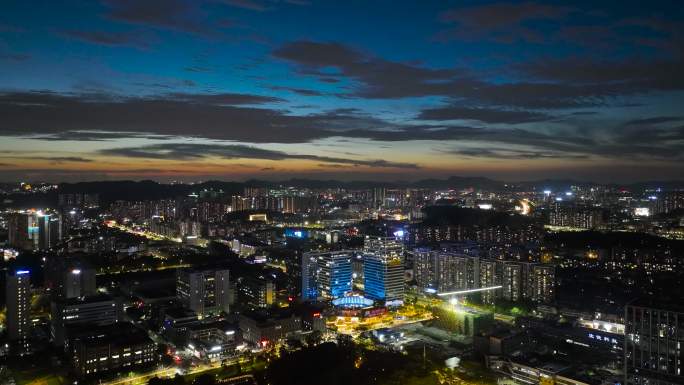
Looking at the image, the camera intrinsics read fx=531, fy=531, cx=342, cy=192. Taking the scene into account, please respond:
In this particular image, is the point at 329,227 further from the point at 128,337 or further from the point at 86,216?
the point at 128,337

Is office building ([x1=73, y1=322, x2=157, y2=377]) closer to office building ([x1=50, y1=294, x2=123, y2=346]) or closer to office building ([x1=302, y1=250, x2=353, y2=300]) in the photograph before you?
office building ([x1=50, y1=294, x2=123, y2=346])

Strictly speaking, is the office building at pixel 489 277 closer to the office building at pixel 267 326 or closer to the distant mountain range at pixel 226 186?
the office building at pixel 267 326

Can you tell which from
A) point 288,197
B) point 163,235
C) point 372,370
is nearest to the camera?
point 372,370

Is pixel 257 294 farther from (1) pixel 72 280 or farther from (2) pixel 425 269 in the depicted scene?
(2) pixel 425 269

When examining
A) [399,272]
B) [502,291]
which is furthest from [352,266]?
[502,291]

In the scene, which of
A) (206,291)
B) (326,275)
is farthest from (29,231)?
(326,275)

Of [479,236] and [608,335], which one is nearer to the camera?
[608,335]

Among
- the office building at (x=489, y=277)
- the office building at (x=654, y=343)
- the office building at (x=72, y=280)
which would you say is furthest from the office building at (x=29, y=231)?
the office building at (x=654, y=343)
